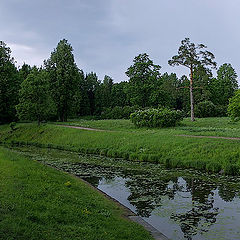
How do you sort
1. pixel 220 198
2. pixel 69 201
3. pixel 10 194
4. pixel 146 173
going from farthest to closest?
1. pixel 146 173
2. pixel 220 198
3. pixel 69 201
4. pixel 10 194

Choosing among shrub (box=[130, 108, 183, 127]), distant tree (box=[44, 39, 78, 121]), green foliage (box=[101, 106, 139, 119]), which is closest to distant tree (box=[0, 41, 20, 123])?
distant tree (box=[44, 39, 78, 121])

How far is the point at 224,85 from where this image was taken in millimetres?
84062

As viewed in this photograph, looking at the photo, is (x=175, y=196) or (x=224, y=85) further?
(x=224, y=85)

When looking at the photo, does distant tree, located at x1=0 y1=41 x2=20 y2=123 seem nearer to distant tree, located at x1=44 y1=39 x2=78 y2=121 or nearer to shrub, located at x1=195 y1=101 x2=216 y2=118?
distant tree, located at x1=44 y1=39 x2=78 y2=121

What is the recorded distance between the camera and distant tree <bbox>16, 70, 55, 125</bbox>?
46719mm

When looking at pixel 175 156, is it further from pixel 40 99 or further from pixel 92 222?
pixel 40 99

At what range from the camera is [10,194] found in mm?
10938

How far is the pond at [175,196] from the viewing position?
10.8 meters

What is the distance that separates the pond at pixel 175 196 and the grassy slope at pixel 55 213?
5.54ft

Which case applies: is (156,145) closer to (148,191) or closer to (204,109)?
(148,191)

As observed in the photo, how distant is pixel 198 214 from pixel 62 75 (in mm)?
47772

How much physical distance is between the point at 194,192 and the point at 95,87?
85896mm

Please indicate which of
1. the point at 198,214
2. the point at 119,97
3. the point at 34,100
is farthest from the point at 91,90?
the point at 198,214

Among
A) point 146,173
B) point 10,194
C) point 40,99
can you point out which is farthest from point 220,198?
point 40,99
